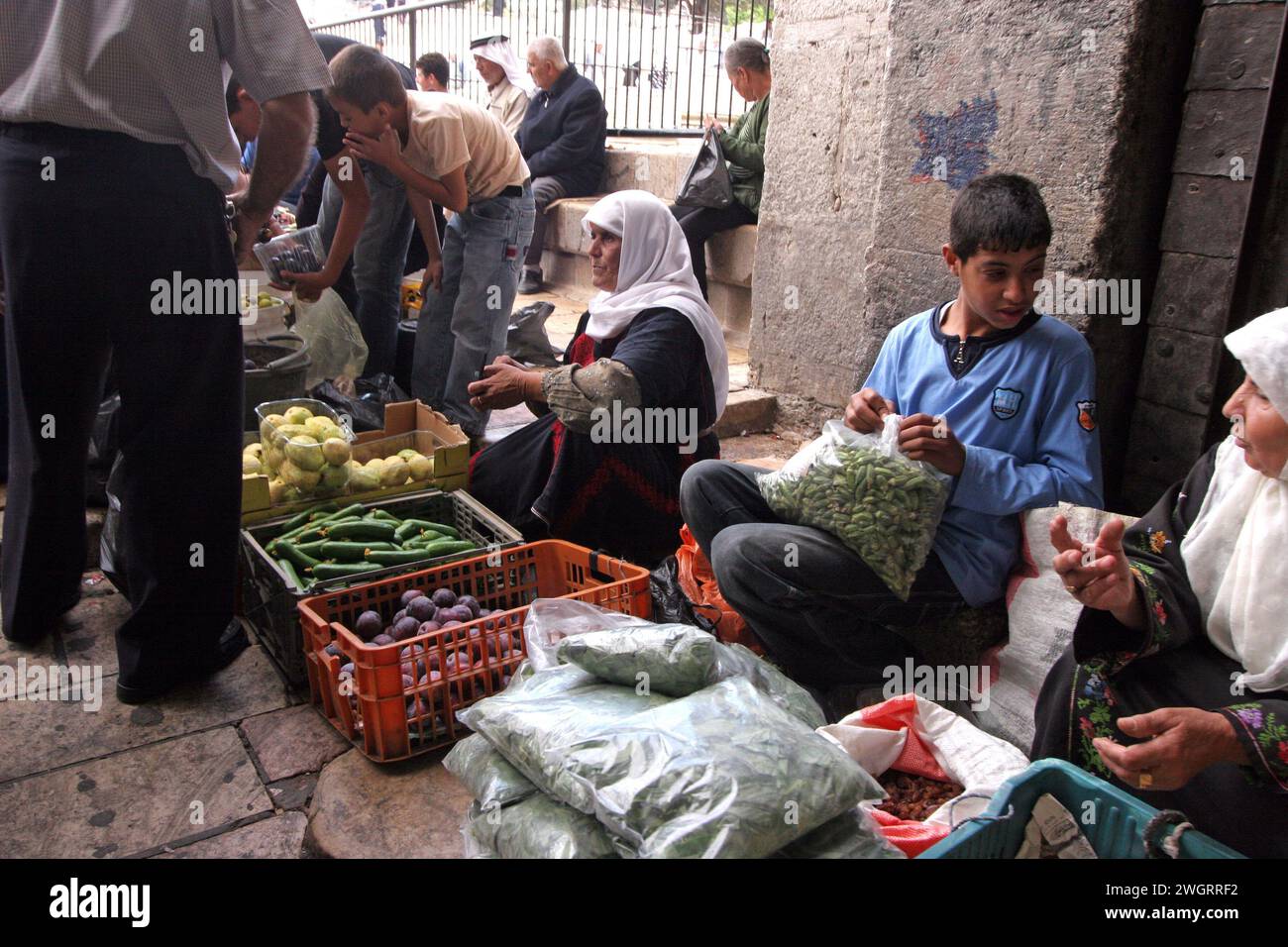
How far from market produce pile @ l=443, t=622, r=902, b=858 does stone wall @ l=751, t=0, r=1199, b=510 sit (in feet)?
5.18

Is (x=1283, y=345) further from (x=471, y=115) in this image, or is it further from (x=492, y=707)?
(x=471, y=115)

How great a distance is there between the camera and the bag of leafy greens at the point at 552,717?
6.05ft

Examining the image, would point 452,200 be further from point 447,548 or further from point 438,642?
point 438,642

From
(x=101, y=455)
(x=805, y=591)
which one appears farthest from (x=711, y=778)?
(x=101, y=455)

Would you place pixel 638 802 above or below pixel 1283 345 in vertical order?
below

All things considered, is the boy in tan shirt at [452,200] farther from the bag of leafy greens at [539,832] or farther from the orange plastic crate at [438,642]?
the bag of leafy greens at [539,832]

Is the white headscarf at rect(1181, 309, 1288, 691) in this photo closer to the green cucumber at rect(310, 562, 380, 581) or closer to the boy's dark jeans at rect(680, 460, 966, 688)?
the boy's dark jeans at rect(680, 460, 966, 688)

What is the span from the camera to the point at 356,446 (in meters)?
3.83

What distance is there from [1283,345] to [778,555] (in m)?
1.19

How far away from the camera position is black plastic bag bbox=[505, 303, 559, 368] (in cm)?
583

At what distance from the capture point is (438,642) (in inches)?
101

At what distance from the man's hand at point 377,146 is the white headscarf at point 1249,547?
343 centimetres

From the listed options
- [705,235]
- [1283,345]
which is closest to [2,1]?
[1283,345]
